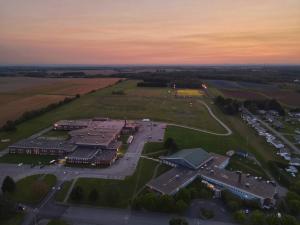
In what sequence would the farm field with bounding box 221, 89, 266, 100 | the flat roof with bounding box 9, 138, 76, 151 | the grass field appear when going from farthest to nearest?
the farm field with bounding box 221, 89, 266, 100 < the grass field < the flat roof with bounding box 9, 138, 76, 151

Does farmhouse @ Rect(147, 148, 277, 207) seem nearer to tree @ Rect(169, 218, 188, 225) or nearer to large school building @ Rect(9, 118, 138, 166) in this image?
tree @ Rect(169, 218, 188, 225)

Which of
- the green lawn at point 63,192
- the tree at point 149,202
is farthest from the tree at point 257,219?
the green lawn at point 63,192

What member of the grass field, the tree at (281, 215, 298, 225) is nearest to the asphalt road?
the grass field

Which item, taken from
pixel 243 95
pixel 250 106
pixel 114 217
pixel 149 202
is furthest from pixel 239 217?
pixel 243 95

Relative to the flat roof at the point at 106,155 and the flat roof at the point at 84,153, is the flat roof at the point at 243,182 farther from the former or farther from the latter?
the flat roof at the point at 84,153

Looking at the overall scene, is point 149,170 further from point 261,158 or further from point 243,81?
point 243,81

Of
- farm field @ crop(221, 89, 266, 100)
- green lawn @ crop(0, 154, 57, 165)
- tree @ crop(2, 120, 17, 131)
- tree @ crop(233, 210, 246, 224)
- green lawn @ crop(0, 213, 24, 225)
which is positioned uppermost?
farm field @ crop(221, 89, 266, 100)
